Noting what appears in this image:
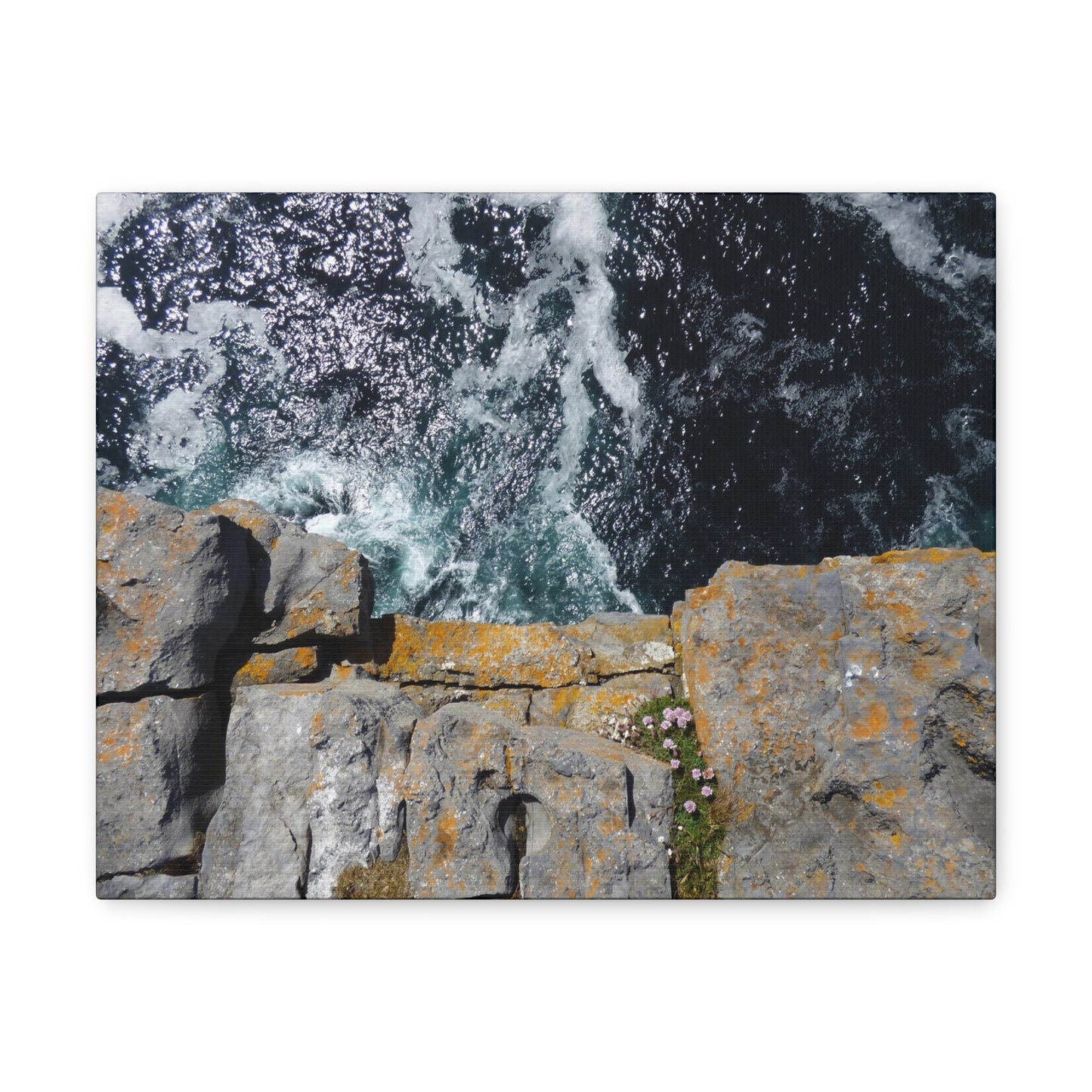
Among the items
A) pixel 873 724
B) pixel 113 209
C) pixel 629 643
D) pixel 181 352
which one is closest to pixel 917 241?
pixel 873 724

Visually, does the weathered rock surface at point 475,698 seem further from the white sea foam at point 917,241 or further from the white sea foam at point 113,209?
the white sea foam at point 917,241

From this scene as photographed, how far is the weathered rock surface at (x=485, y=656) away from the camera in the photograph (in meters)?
5.46

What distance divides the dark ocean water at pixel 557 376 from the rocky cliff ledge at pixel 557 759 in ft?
2.07

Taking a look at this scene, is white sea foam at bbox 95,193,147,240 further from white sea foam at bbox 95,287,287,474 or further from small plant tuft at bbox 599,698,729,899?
small plant tuft at bbox 599,698,729,899

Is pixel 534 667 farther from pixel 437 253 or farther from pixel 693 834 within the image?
pixel 437 253

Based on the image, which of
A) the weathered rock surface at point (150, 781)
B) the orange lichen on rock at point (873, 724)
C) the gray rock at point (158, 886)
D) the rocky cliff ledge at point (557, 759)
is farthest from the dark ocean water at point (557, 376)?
the gray rock at point (158, 886)

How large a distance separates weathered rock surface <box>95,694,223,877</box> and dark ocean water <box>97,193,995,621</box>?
1.60m

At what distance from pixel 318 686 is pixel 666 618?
274 centimetres

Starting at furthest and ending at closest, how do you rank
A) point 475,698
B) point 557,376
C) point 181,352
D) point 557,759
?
point 557,376 < point 475,698 < point 181,352 < point 557,759

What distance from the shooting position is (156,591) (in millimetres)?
4980

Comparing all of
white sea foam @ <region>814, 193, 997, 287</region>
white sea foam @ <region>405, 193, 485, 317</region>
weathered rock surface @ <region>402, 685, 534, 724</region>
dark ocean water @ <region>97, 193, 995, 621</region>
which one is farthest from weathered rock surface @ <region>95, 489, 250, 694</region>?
white sea foam @ <region>814, 193, 997, 287</region>

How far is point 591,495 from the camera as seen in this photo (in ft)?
19.0

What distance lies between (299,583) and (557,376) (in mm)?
2598
